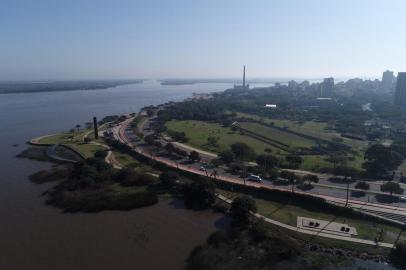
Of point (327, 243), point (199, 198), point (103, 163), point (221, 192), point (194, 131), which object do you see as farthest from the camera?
point (194, 131)

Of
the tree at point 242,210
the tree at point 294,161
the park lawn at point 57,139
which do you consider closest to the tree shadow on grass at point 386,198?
the tree at point 294,161

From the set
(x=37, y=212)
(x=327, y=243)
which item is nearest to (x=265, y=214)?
(x=327, y=243)

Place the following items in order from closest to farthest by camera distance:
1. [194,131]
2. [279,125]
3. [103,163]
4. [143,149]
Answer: [103,163], [143,149], [194,131], [279,125]

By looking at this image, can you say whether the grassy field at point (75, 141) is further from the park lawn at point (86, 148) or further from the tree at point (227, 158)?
the tree at point (227, 158)

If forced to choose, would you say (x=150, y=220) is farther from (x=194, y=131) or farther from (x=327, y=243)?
(x=194, y=131)

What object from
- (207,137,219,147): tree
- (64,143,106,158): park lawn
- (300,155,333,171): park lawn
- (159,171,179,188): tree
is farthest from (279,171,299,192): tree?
(64,143,106,158): park lawn

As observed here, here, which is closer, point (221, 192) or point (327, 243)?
point (327, 243)

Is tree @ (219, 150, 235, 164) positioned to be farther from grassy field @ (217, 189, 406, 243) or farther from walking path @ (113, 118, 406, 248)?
grassy field @ (217, 189, 406, 243)
